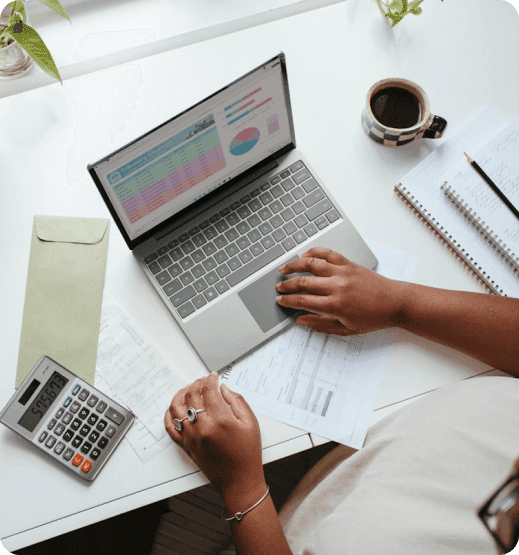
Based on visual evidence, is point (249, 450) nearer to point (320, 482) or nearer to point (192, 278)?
point (320, 482)

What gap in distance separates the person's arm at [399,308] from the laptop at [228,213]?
0.04m

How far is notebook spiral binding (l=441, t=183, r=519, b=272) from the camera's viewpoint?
877 millimetres

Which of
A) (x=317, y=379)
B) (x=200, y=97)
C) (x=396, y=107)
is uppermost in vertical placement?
(x=200, y=97)

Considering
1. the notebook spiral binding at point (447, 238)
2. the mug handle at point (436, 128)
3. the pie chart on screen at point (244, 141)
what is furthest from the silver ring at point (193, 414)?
the mug handle at point (436, 128)

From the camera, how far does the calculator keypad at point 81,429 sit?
2.48 feet

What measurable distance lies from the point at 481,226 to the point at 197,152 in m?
0.52

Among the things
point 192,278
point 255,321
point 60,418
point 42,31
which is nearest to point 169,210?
point 192,278

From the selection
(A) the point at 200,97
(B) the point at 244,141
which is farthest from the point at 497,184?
(A) the point at 200,97

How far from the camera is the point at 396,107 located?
3.01 ft

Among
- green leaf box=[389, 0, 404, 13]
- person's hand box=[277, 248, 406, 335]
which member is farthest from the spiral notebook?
green leaf box=[389, 0, 404, 13]

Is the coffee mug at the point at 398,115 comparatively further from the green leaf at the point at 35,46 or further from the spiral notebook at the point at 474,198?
the green leaf at the point at 35,46

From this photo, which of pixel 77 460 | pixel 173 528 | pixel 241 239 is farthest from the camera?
pixel 173 528

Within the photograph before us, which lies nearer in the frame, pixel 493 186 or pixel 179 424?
pixel 179 424

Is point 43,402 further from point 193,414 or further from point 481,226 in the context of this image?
point 481,226
